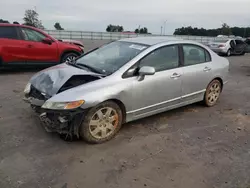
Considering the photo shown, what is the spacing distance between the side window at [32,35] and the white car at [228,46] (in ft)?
44.0

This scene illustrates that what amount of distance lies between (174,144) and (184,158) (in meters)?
0.40

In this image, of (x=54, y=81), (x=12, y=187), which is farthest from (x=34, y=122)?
(x=12, y=187)

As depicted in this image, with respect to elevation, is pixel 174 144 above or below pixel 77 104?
below

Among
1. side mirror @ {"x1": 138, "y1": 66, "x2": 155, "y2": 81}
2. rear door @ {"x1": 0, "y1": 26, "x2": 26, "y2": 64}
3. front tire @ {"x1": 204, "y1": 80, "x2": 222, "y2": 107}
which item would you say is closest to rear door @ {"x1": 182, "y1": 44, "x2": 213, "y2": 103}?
front tire @ {"x1": 204, "y1": 80, "x2": 222, "y2": 107}

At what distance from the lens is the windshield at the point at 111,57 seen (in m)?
4.26

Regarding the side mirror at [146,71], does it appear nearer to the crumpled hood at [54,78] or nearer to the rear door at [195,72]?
the crumpled hood at [54,78]

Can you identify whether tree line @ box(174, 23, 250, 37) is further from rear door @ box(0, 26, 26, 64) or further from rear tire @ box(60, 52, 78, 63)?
rear door @ box(0, 26, 26, 64)

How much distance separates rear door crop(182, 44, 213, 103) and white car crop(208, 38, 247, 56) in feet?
46.3

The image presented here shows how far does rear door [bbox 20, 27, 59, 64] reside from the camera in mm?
8555

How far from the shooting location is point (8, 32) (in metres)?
8.32

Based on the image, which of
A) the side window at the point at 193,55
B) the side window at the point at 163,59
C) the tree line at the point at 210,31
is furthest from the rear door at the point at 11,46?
the tree line at the point at 210,31

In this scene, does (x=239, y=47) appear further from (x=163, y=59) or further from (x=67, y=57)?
(x=163, y=59)

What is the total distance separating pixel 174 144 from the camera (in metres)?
3.89

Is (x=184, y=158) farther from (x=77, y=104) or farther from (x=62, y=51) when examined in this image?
(x=62, y=51)
